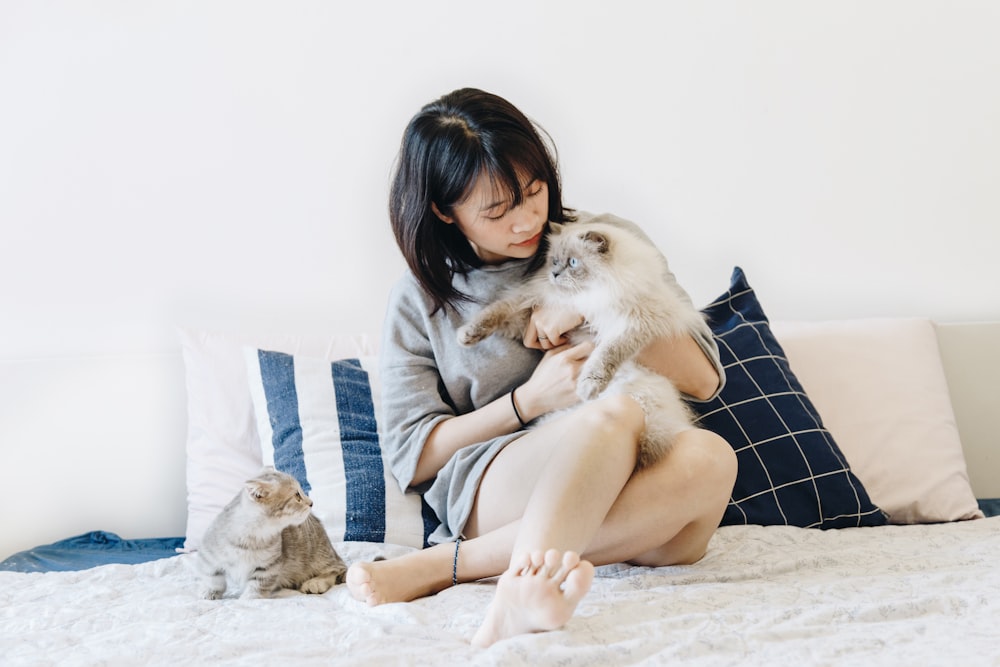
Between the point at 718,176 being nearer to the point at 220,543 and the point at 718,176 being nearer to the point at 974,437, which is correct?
the point at 974,437

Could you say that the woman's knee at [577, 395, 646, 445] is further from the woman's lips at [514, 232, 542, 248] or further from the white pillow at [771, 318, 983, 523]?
the white pillow at [771, 318, 983, 523]

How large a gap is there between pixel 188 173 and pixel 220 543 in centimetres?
116

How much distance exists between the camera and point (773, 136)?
2.53 meters

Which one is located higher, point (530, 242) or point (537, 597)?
point (530, 242)

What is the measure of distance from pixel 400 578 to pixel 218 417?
0.82 m

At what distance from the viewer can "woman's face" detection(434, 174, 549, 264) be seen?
1.63 metres

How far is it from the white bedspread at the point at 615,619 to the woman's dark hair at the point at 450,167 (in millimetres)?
648

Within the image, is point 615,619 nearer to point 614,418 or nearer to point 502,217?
point 614,418

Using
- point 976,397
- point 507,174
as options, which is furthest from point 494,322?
point 976,397

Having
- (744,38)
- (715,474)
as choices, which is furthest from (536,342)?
(744,38)

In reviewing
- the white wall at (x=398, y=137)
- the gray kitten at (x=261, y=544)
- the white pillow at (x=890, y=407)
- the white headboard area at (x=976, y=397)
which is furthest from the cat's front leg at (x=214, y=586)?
the white headboard area at (x=976, y=397)

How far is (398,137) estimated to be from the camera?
7.98 feet

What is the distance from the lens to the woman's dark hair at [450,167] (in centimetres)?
162

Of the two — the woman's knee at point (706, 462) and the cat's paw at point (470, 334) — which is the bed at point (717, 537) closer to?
the woman's knee at point (706, 462)
